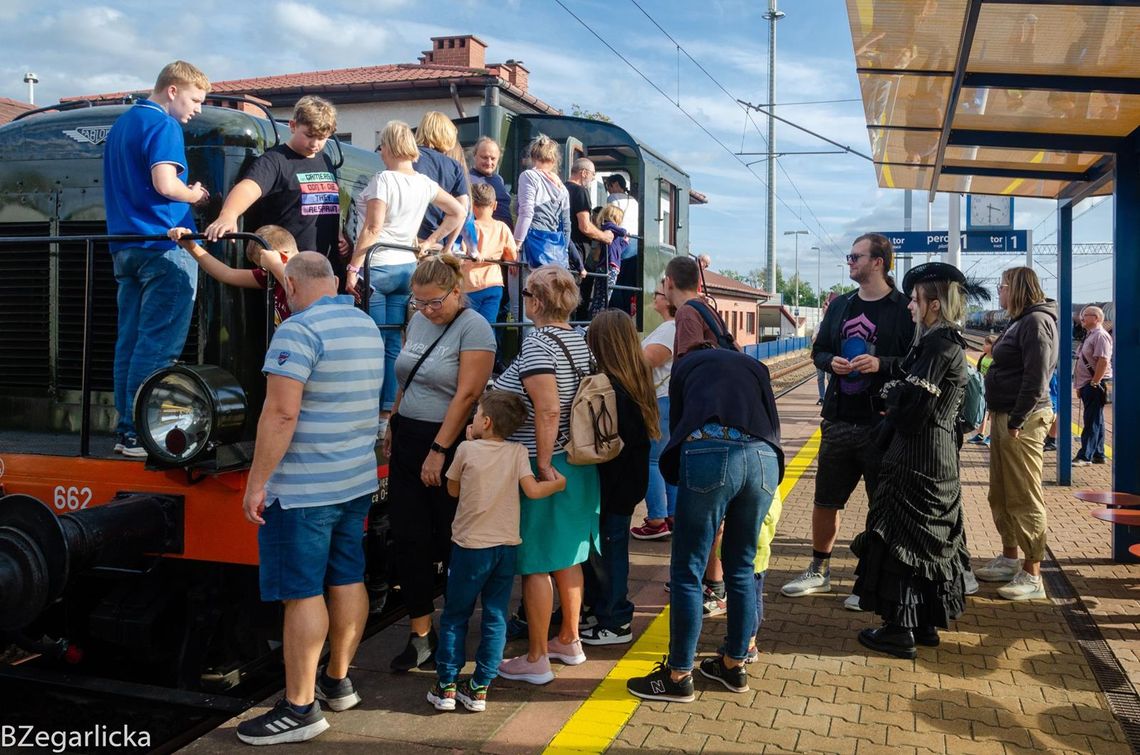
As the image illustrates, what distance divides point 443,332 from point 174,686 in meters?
2.03

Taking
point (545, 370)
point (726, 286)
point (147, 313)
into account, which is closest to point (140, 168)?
point (147, 313)

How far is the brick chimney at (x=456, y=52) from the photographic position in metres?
27.4

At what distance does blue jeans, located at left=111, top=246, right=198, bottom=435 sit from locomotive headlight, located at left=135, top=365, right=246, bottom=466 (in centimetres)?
48

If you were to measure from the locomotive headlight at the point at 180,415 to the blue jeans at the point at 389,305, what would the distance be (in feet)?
4.03

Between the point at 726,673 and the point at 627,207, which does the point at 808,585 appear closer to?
the point at 726,673

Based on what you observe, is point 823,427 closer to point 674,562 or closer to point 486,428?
point 674,562

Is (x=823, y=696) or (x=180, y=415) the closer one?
(x=180, y=415)

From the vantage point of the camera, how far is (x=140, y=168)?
405 cm

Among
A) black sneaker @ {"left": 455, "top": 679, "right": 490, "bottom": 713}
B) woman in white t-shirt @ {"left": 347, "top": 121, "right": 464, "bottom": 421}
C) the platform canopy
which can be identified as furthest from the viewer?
woman in white t-shirt @ {"left": 347, "top": 121, "right": 464, "bottom": 421}

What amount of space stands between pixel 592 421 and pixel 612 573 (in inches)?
36.0

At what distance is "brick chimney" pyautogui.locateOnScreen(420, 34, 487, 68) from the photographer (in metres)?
27.4

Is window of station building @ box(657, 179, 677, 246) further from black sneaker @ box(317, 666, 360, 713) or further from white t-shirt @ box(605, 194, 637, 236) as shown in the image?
black sneaker @ box(317, 666, 360, 713)

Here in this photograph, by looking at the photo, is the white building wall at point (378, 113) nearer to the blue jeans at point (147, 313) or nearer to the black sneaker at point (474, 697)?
the blue jeans at point (147, 313)

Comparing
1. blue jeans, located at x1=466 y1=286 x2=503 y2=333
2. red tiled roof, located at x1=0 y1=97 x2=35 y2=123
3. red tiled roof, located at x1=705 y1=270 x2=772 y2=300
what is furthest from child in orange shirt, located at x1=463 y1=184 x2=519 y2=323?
red tiled roof, located at x1=705 y1=270 x2=772 y2=300
